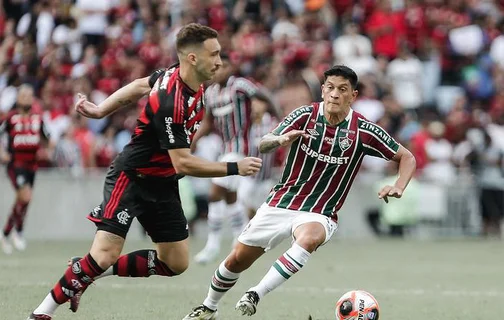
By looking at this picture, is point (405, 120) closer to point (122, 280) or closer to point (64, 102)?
point (64, 102)

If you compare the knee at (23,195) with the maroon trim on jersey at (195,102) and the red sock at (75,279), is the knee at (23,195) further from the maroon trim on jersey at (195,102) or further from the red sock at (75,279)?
the maroon trim on jersey at (195,102)

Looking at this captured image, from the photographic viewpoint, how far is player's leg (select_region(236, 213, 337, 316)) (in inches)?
321

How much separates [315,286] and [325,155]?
134 inches

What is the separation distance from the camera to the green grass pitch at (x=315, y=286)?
9398mm

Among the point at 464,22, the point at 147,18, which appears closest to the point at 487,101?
the point at 464,22

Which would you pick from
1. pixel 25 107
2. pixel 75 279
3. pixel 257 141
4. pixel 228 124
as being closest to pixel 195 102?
pixel 75 279

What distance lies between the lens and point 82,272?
25.8ft

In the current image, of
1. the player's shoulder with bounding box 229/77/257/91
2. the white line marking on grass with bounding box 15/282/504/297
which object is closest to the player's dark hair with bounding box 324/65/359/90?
the white line marking on grass with bounding box 15/282/504/297

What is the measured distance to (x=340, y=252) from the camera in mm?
16953

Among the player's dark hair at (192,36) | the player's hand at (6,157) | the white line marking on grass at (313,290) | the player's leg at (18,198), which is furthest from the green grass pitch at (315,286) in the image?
the player's dark hair at (192,36)

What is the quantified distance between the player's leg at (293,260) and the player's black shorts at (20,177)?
8.57 meters

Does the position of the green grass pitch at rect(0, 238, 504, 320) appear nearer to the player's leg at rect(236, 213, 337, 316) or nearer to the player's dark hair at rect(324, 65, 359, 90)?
the player's leg at rect(236, 213, 337, 316)

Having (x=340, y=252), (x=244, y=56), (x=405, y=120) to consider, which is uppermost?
(x=244, y=56)

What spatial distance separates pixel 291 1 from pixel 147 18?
3554mm
